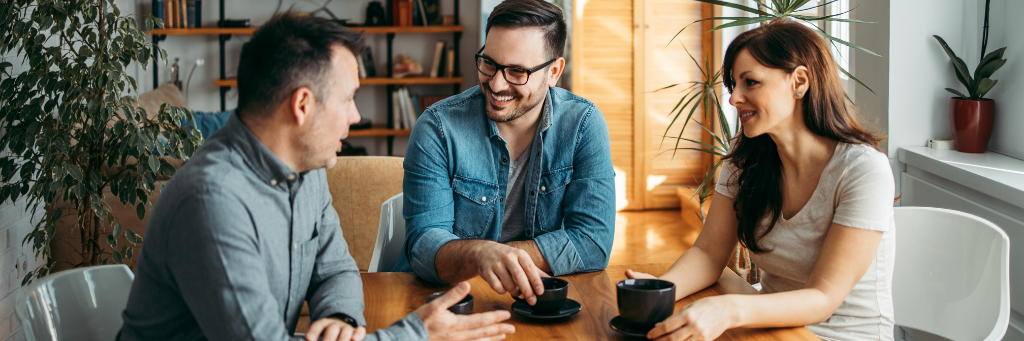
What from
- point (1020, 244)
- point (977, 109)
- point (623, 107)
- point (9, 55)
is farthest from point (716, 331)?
point (623, 107)

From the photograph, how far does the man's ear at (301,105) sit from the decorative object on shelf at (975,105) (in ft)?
6.77

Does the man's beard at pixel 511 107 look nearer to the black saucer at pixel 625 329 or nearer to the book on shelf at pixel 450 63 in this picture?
the black saucer at pixel 625 329

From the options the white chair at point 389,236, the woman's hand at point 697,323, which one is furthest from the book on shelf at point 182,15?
the woman's hand at point 697,323

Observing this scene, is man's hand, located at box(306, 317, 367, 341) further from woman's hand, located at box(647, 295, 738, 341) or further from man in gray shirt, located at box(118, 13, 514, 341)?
woman's hand, located at box(647, 295, 738, 341)

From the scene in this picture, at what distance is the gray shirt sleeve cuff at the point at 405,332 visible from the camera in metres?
0.98

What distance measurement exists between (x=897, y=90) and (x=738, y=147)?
117 cm

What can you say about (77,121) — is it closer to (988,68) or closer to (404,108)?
(988,68)

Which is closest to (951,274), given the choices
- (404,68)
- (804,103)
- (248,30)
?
(804,103)

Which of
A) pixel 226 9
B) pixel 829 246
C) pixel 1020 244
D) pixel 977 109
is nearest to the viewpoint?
pixel 829 246

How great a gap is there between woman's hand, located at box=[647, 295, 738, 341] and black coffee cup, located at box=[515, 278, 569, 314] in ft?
0.48

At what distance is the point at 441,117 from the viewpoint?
1624mm

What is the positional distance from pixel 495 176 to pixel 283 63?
0.70 m

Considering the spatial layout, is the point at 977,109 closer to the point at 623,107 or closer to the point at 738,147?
the point at 738,147

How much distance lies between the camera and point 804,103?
1407 millimetres
